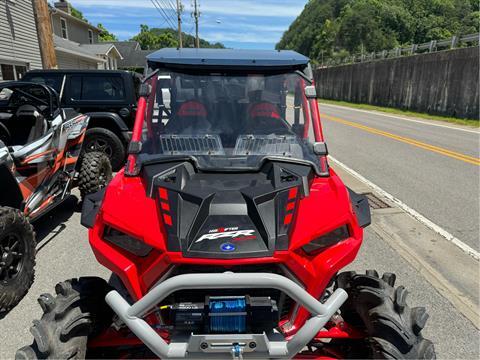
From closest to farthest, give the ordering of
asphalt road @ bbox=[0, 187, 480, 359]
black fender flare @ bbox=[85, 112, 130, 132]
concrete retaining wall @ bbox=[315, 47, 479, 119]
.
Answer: asphalt road @ bbox=[0, 187, 480, 359] < black fender flare @ bbox=[85, 112, 130, 132] < concrete retaining wall @ bbox=[315, 47, 479, 119]

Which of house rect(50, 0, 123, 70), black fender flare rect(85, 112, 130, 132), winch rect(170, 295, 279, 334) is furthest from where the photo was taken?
house rect(50, 0, 123, 70)

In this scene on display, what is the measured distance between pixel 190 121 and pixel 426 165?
7.95 meters

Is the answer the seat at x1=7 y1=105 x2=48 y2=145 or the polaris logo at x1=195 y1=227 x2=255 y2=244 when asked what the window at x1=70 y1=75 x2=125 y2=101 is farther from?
the polaris logo at x1=195 y1=227 x2=255 y2=244

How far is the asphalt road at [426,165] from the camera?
242 inches

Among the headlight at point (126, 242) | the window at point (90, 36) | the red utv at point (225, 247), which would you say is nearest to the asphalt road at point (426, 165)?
the red utv at point (225, 247)

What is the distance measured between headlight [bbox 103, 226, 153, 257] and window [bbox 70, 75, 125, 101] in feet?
20.8

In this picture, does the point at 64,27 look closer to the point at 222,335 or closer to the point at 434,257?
the point at 434,257

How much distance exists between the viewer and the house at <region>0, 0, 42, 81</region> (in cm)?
1647

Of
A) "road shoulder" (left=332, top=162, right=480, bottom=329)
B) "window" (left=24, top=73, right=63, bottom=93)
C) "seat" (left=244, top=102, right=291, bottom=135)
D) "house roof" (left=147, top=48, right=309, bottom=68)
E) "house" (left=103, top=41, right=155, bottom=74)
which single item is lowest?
"road shoulder" (left=332, top=162, right=480, bottom=329)

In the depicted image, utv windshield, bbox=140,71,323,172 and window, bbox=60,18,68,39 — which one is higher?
window, bbox=60,18,68,39

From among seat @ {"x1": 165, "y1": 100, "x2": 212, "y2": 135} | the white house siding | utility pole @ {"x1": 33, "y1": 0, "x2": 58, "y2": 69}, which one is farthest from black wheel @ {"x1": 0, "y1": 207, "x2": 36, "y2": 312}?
the white house siding

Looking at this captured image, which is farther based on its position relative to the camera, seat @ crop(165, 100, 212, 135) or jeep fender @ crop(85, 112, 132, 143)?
jeep fender @ crop(85, 112, 132, 143)

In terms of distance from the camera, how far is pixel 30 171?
450 centimetres

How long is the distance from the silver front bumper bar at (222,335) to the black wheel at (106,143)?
21.0 ft
